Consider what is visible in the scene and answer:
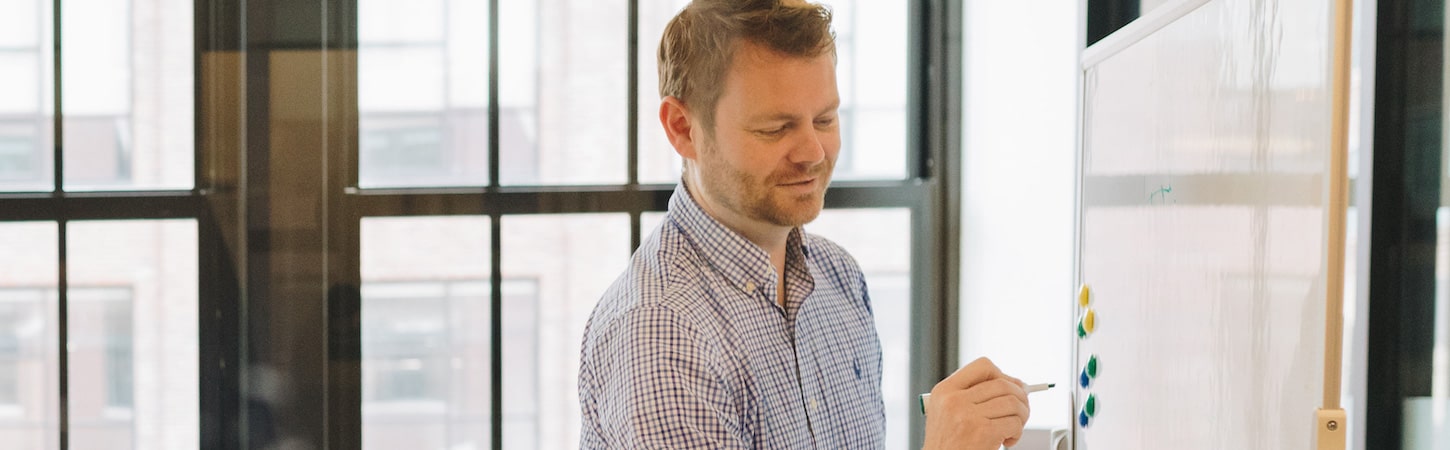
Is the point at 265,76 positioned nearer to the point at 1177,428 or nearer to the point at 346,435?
the point at 346,435

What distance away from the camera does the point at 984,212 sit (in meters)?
2.63

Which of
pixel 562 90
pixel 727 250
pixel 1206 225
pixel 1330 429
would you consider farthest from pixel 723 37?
pixel 562 90

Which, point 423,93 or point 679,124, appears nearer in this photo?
point 679,124

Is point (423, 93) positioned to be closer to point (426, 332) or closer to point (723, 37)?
point (426, 332)

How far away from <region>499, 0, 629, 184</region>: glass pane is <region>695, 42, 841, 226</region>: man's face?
1.56 metres

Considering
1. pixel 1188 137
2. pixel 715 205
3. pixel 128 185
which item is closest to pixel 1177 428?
pixel 1188 137

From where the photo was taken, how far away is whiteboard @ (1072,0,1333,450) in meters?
1.02

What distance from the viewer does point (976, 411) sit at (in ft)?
3.84

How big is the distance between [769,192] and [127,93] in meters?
2.03

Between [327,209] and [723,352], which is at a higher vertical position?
[327,209]

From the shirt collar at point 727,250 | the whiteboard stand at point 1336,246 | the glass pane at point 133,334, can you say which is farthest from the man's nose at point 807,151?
the glass pane at point 133,334

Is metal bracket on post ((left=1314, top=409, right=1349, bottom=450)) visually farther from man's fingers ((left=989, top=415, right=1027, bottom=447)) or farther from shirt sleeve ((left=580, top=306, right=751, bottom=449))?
shirt sleeve ((left=580, top=306, right=751, bottom=449))

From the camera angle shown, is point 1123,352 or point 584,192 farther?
point 584,192

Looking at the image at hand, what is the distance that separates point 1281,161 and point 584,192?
190 centimetres
